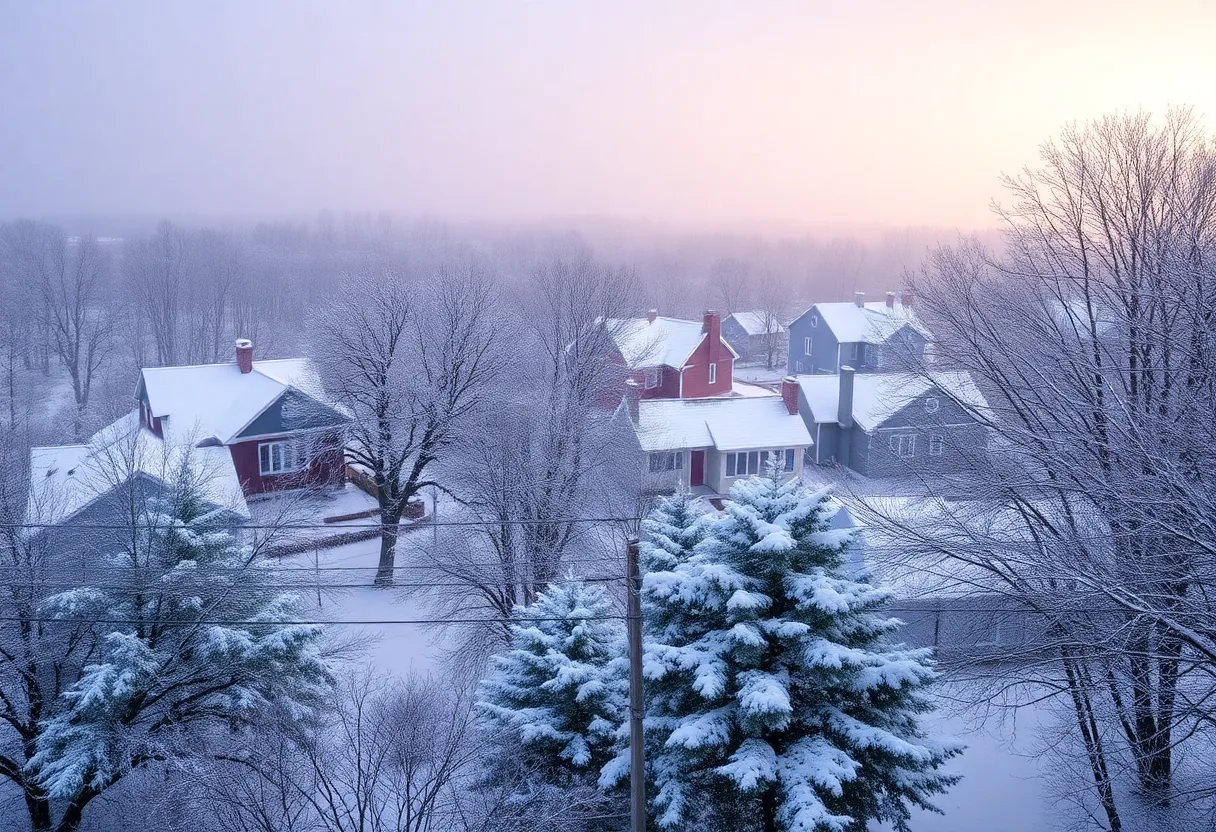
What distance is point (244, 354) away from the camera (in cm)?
2573

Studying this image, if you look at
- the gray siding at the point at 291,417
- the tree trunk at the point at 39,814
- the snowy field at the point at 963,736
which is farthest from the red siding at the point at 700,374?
the tree trunk at the point at 39,814

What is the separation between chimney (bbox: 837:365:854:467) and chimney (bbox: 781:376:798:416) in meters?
2.47

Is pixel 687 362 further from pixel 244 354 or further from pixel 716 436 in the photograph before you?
pixel 244 354

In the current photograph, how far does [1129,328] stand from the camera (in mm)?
11289

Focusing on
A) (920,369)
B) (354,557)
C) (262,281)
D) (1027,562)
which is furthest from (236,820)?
(262,281)

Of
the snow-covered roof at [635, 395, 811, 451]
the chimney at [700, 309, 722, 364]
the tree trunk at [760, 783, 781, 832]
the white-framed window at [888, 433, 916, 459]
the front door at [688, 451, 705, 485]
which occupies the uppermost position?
the chimney at [700, 309, 722, 364]

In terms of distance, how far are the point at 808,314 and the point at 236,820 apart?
37.3m

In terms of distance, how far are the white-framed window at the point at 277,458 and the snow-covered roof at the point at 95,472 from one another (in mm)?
3237

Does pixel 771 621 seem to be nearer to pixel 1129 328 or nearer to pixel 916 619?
pixel 1129 328

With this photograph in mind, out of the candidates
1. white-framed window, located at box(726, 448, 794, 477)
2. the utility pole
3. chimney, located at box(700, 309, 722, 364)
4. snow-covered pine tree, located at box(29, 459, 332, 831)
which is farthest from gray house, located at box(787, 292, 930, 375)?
the utility pole

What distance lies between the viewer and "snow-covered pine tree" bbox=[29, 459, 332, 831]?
33.4ft

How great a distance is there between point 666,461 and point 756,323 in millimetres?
32231

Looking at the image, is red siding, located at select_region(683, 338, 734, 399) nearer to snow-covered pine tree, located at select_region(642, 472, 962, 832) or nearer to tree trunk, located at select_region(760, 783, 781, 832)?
snow-covered pine tree, located at select_region(642, 472, 962, 832)

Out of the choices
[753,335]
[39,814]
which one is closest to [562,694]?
[39,814]
